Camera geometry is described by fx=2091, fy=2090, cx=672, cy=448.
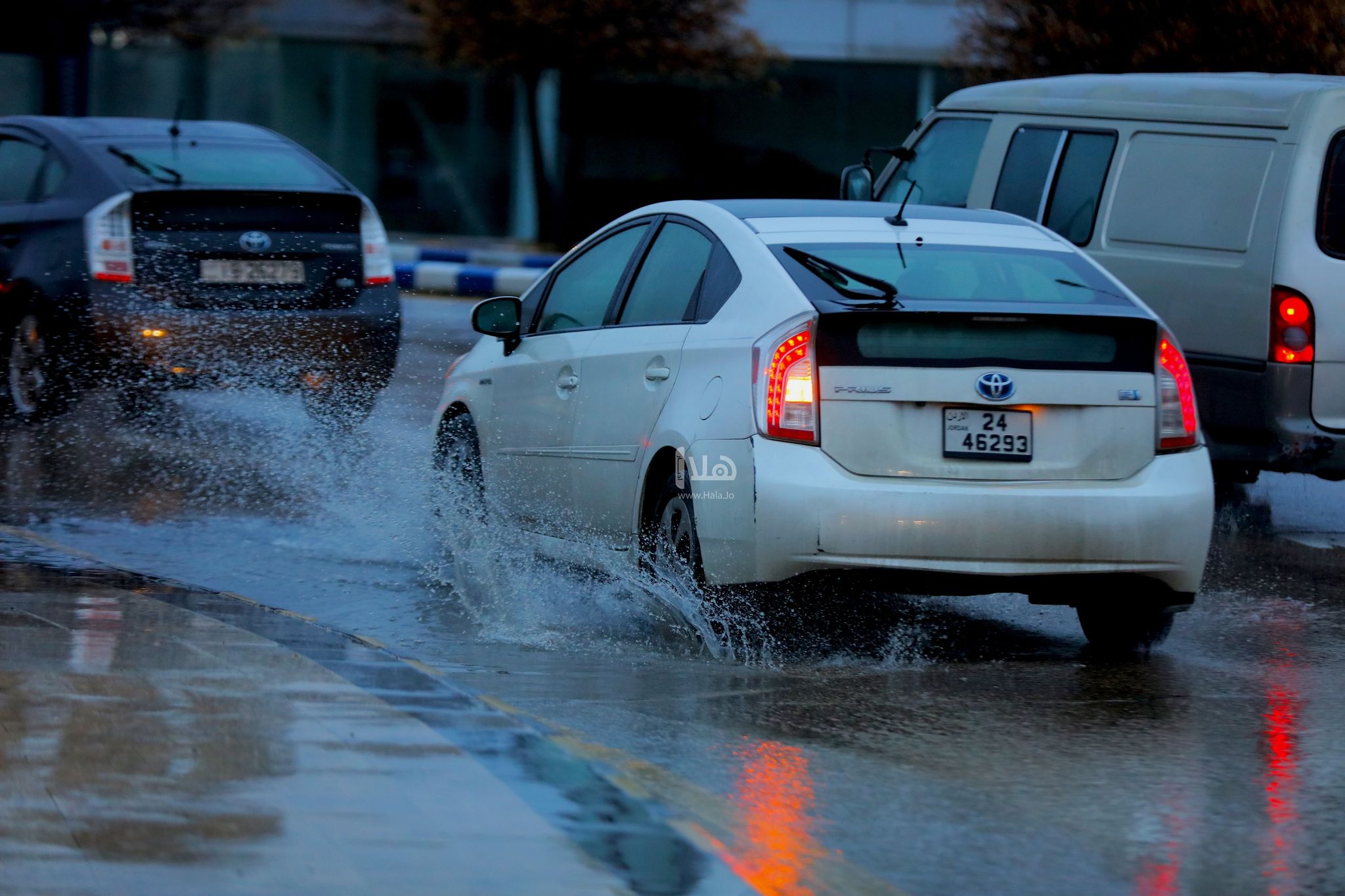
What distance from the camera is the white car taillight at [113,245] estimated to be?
1102cm

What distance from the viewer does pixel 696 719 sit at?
18.1 ft

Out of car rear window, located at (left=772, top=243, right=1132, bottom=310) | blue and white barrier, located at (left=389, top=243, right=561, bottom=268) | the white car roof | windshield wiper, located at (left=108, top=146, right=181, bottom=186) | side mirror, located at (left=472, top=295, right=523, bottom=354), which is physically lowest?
blue and white barrier, located at (left=389, top=243, right=561, bottom=268)

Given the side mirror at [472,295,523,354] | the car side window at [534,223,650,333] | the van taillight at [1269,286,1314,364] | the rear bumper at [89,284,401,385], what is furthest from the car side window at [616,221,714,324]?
the rear bumper at [89,284,401,385]

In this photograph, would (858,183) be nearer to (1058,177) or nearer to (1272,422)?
(1058,177)

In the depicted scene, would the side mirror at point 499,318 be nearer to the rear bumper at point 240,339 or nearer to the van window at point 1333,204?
the rear bumper at point 240,339

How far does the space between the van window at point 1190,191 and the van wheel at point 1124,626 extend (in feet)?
9.19

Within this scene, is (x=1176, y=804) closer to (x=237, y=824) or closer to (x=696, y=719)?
(x=696, y=719)

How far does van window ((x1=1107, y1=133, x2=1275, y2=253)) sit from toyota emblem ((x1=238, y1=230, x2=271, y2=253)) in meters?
4.42

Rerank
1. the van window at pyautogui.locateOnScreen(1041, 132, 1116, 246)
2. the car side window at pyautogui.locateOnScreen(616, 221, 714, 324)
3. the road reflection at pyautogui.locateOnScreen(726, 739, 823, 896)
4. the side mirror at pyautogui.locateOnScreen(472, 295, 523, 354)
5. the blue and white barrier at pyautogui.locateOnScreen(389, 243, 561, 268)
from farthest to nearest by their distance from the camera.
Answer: the blue and white barrier at pyautogui.locateOnScreen(389, 243, 561, 268), the van window at pyautogui.locateOnScreen(1041, 132, 1116, 246), the side mirror at pyautogui.locateOnScreen(472, 295, 523, 354), the car side window at pyautogui.locateOnScreen(616, 221, 714, 324), the road reflection at pyautogui.locateOnScreen(726, 739, 823, 896)

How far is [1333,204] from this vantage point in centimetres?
895

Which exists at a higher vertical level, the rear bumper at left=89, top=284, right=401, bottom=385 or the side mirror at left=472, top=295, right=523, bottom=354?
the side mirror at left=472, top=295, right=523, bottom=354

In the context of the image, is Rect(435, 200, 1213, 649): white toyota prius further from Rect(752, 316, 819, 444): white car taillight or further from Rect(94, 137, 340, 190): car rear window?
Rect(94, 137, 340, 190): car rear window

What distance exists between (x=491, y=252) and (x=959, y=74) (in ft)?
22.9

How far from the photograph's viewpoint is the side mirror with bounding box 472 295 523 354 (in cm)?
802
